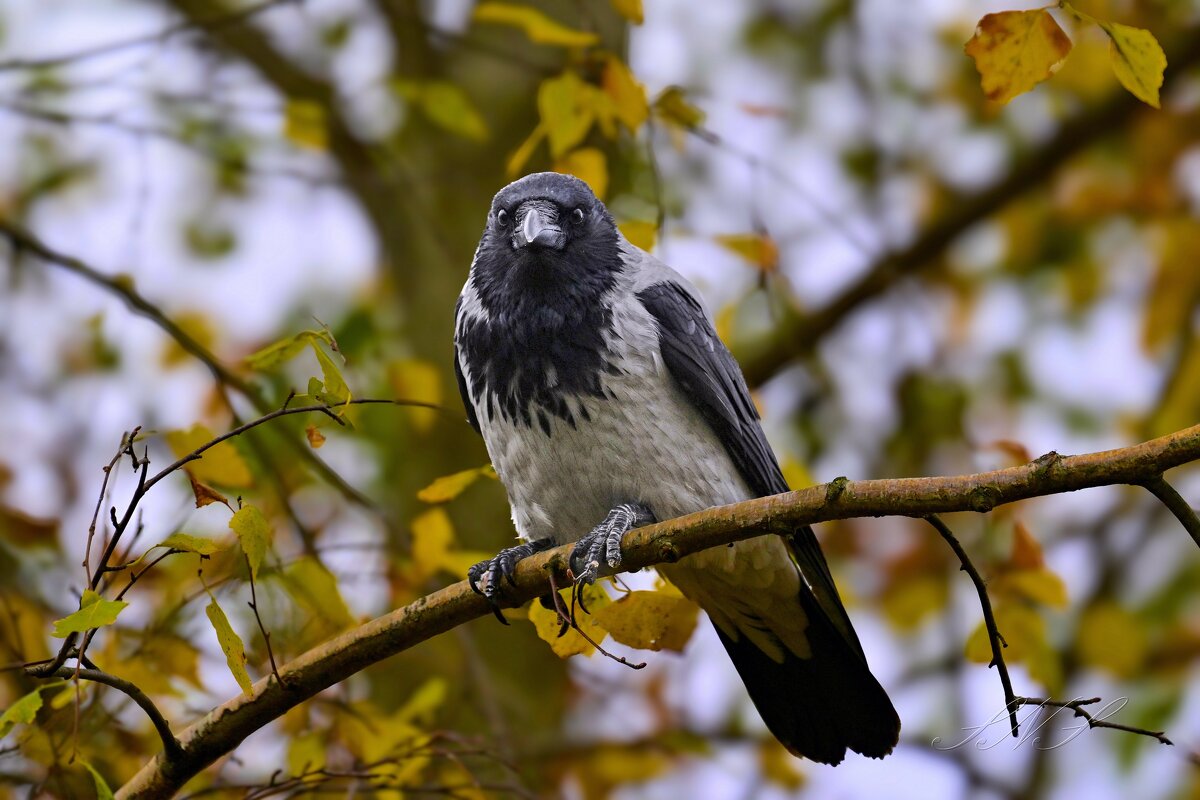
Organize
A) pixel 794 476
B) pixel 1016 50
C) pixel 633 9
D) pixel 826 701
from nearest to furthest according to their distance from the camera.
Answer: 1. pixel 1016 50
2. pixel 633 9
3. pixel 826 701
4. pixel 794 476

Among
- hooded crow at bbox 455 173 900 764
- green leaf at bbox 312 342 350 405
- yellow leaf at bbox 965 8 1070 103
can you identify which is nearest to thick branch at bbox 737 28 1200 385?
hooded crow at bbox 455 173 900 764

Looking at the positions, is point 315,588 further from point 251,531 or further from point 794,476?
point 794,476

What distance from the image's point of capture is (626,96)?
4.02m

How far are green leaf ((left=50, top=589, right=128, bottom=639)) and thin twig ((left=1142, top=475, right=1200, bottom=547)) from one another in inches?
80.8

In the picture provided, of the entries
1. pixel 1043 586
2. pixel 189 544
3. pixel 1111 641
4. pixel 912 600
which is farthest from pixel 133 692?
pixel 912 600

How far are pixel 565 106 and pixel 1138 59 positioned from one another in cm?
173

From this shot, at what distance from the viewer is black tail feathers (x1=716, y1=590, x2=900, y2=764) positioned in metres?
4.16

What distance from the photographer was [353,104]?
23.1 ft

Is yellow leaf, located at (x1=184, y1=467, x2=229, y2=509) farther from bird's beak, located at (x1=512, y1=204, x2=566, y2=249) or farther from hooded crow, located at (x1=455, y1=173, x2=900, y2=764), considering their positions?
bird's beak, located at (x1=512, y1=204, x2=566, y2=249)

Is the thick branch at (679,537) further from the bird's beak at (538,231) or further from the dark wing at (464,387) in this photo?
the bird's beak at (538,231)

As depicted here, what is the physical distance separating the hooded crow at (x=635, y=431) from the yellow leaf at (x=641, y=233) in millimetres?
134

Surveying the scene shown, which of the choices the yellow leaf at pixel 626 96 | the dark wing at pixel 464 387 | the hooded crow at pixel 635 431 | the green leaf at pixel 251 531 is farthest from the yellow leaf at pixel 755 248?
the green leaf at pixel 251 531

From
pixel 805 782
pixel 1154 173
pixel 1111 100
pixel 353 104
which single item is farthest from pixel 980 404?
Answer: pixel 353 104

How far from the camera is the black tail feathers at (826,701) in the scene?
13.7ft
